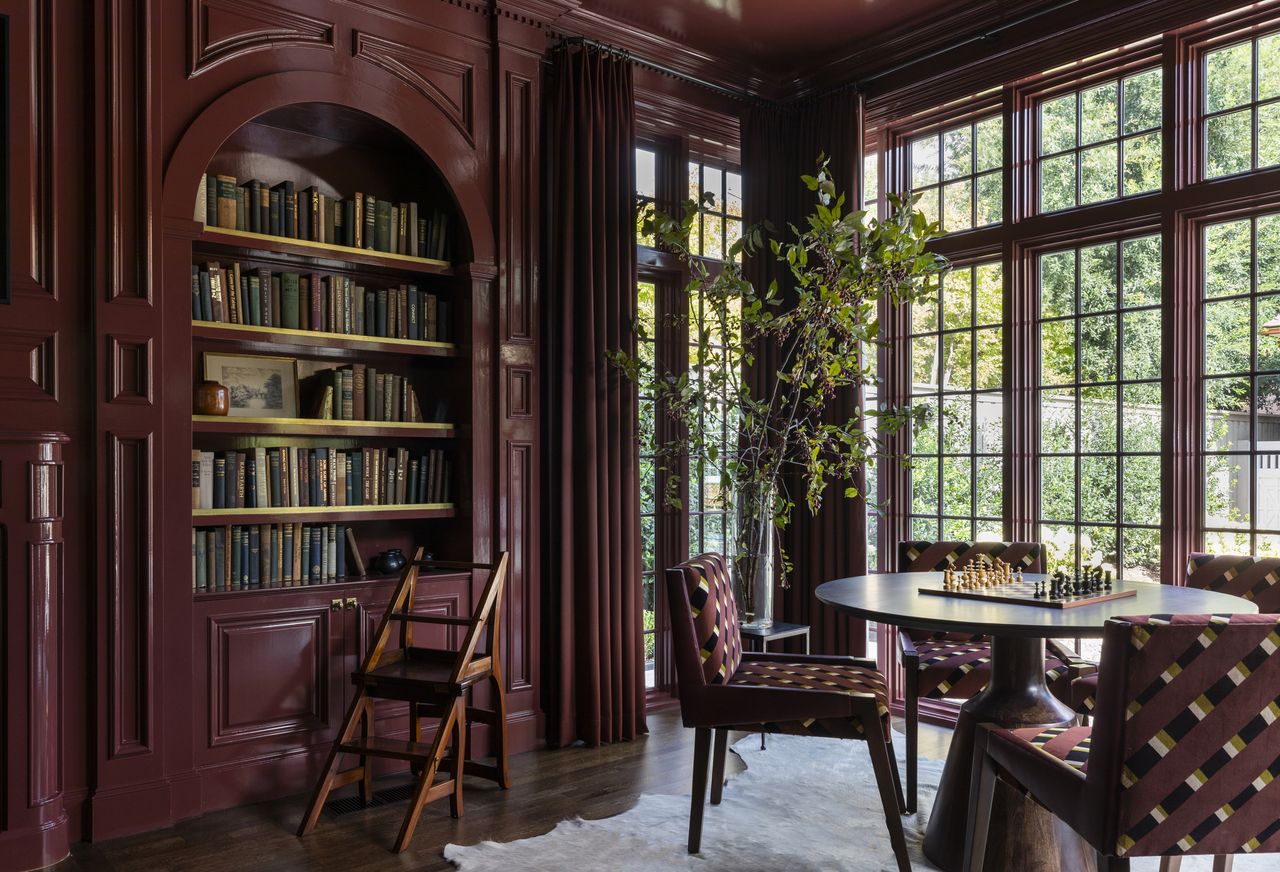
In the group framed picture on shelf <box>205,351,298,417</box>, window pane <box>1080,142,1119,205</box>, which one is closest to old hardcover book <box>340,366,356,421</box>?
framed picture on shelf <box>205,351,298,417</box>

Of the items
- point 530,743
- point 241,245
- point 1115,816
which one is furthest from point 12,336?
point 1115,816

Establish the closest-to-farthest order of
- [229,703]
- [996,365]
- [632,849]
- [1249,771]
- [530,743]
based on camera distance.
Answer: [1249,771] < [632,849] < [229,703] < [530,743] < [996,365]

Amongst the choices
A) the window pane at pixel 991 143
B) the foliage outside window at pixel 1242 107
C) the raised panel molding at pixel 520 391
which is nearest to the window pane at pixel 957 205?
the window pane at pixel 991 143

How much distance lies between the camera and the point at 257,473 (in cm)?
385

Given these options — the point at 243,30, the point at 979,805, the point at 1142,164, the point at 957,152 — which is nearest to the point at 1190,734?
the point at 979,805

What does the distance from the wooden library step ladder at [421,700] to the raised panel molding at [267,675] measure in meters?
0.23

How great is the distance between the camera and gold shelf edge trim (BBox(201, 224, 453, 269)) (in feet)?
12.2

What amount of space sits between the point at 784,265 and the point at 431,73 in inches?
81.9

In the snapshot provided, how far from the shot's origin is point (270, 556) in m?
3.88

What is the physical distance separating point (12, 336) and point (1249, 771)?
363 centimetres

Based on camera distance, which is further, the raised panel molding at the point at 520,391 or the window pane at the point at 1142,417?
the raised panel molding at the point at 520,391

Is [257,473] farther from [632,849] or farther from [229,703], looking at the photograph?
[632,849]

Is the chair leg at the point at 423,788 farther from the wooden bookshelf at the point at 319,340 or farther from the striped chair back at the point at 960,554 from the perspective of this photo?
the striped chair back at the point at 960,554

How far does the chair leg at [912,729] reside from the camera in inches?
138
